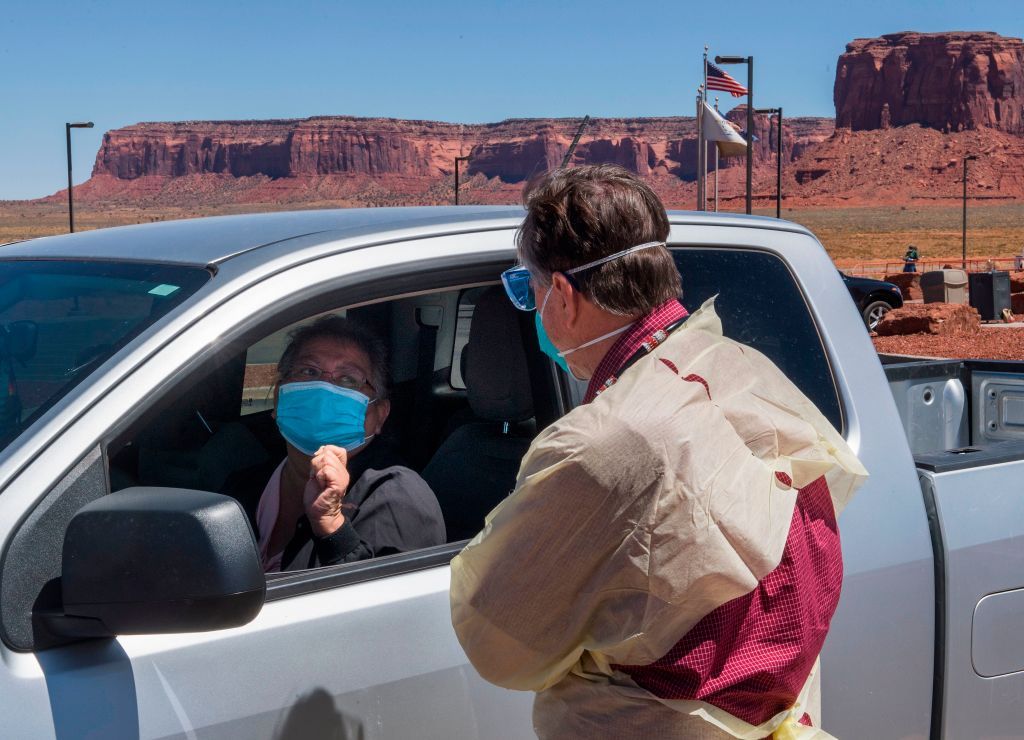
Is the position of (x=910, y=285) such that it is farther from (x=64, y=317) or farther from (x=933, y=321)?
(x=64, y=317)

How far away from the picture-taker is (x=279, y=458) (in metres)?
2.80

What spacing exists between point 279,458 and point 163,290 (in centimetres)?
89

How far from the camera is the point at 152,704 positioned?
1651 mm

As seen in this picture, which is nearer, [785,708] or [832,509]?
[785,708]

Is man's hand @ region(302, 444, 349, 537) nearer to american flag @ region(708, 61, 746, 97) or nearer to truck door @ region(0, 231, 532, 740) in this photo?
truck door @ region(0, 231, 532, 740)

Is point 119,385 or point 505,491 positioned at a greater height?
point 119,385

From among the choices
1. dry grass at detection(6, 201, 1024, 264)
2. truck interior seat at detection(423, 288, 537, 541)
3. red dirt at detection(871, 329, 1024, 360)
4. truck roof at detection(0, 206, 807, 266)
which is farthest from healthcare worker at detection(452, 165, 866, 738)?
dry grass at detection(6, 201, 1024, 264)

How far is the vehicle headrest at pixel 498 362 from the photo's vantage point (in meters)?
2.57

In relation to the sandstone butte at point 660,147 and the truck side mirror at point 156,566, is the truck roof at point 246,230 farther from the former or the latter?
the sandstone butte at point 660,147

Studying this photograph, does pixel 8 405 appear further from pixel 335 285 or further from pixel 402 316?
pixel 402 316

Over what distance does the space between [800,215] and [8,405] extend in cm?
11836

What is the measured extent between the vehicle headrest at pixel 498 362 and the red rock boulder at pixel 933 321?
1766 centimetres

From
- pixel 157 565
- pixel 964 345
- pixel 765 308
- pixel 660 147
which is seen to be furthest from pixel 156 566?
pixel 660 147

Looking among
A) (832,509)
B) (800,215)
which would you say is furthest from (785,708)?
(800,215)
